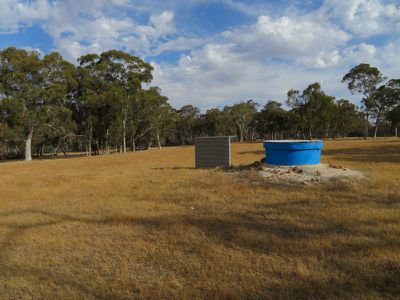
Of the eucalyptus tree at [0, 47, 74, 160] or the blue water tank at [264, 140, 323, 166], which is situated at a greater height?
the eucalyptus tree at [0, 47, 74, 160]

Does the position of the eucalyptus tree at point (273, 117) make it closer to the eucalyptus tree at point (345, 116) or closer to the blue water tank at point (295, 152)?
the eucalyptus tree at point (345, 116)

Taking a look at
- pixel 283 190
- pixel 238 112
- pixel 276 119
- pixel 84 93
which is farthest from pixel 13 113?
pixel 276 119

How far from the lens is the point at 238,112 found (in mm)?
69438

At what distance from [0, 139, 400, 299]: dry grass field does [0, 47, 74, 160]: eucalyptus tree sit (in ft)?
82.1

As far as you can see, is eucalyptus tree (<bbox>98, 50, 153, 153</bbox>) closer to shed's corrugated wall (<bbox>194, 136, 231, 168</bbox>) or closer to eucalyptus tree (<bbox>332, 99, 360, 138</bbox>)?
shed's corrugated wall (<bbox>194, 136, 231, 168</bbox>)

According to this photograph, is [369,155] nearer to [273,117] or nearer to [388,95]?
[388,95]

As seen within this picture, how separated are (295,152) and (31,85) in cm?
2798

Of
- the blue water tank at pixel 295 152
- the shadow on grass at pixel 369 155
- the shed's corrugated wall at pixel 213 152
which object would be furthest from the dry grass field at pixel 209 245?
the shadow on grass at pixel 369 155

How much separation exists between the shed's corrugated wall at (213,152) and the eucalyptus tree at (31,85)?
71.1 ft

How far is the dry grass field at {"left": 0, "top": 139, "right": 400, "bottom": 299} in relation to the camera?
346 centimetres

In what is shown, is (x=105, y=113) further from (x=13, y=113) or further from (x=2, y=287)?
(x=2, y=287)

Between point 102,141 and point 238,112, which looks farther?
point 238,112

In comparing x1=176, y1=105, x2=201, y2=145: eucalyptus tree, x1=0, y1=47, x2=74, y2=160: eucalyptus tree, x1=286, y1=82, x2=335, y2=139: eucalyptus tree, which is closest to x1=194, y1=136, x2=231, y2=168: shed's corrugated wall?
x1=0, y1=47, x2=74, y2=160: eucalyptus tree

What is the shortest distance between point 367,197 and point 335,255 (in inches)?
145
